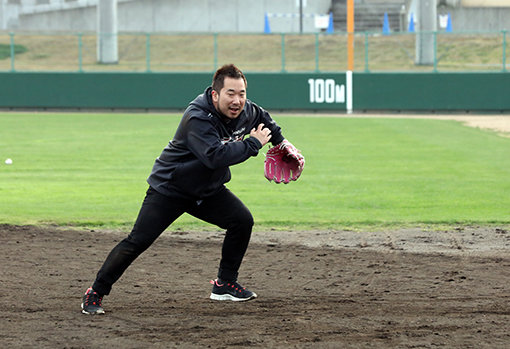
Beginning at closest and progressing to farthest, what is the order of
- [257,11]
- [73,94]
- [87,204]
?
[87,204], [73,94], [257,11]

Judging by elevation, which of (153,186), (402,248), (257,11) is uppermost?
(257,11)

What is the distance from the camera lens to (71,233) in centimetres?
1020

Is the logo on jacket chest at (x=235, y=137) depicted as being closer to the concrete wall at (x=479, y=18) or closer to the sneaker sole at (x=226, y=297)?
the sneaker sole at (x=226, y=297)

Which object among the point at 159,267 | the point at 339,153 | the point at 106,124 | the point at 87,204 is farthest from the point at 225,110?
the point at 106,124

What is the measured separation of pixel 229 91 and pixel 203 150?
488mm

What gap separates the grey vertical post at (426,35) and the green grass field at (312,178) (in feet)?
33.4

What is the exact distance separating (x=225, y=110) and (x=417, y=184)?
8.47m

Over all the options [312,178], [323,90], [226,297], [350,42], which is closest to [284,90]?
[323,90]

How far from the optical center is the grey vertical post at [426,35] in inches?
1358

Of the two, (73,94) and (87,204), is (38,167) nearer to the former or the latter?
(87,204)

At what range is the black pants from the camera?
6.46 metres

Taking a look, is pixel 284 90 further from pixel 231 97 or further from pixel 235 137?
pixel 231 97

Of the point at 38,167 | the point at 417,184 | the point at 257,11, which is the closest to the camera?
the point at 417,184

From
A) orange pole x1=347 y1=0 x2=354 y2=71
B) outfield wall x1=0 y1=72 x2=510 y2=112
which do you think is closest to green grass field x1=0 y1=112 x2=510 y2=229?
outfield wall x1=0 y1=72 x2=510 y2=112
